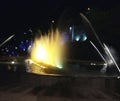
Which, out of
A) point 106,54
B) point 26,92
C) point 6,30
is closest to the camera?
point 26,92

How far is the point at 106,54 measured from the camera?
40.7m

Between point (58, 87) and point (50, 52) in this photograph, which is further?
point (50, 52)

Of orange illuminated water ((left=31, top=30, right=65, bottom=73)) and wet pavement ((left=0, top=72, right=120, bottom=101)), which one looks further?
orange illuminated water ((left=31, top=30, right=65, bottom=73))

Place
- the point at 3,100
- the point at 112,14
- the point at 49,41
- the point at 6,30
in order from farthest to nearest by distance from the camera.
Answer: the point at 6,30, the point at 112,14, the point at 49,41, the point at 3,100

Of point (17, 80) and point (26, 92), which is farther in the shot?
point (17, 80)

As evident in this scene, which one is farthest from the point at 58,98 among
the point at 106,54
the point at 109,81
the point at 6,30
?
the point at 6,30

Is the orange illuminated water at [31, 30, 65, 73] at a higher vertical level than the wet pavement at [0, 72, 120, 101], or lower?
higher

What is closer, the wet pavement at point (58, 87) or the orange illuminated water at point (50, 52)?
the wet pavement at point (58, 87)

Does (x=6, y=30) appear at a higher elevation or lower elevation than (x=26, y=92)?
higher

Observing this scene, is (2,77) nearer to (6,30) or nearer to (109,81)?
(109,81)

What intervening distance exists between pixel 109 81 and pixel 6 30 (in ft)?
185

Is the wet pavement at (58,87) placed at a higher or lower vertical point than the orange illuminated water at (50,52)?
lower

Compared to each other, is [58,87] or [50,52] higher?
[50,52]

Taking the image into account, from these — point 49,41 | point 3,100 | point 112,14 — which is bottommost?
point 3,100
